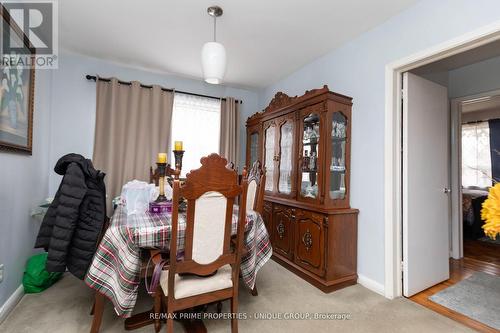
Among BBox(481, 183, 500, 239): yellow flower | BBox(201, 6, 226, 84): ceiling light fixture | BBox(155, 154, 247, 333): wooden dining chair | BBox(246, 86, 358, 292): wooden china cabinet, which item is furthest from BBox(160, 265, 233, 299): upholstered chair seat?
BBox(201, 6, 226, 84): ceiling light fixture

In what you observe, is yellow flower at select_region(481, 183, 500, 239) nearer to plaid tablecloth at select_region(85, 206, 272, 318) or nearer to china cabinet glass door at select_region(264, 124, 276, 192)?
plaid tablecloth at select_region(85, 206, 272, 318)

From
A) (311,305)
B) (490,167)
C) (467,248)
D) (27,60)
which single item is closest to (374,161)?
(311,305)

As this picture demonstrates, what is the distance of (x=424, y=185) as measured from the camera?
235 centimetres

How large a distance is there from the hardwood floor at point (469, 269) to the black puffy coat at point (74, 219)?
8.63 feet

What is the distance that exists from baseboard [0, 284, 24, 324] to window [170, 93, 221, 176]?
2.13 m

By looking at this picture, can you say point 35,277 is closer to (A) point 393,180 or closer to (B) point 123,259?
(B) point 123,259

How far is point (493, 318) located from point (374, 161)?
1480mm

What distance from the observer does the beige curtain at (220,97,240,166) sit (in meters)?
3.97

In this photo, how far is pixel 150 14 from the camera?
226 cm

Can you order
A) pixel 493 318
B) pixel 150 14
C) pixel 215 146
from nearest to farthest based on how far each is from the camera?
pixel 493 318
pixel 150 14
pixel 215 146

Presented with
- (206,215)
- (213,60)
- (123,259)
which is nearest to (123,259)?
(123,259)

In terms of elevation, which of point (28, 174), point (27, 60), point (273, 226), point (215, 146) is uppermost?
point (27, 60)

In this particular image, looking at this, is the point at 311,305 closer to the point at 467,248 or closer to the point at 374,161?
the point at 374,161

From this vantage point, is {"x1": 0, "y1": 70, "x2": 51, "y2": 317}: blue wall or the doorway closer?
{"x1": 0, "y1": 70, "x2": 51, "y2": 317}: blue wall
